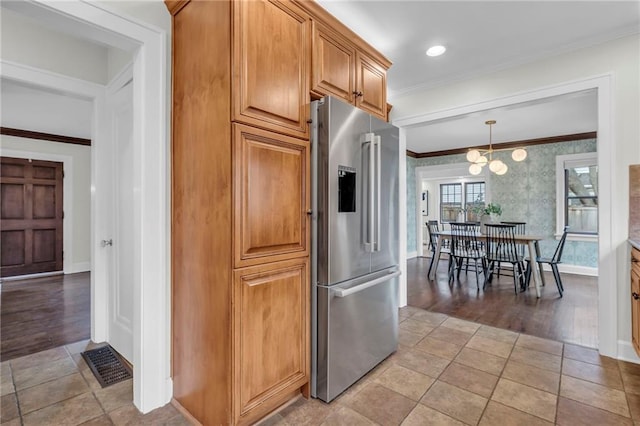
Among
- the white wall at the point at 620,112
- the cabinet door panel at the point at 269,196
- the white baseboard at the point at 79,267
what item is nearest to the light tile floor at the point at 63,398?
the cabinet door panel at the point at 269,196

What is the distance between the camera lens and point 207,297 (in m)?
1.60

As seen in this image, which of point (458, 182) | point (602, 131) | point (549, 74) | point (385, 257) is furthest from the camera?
point (458, 182)

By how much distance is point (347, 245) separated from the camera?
1.95 m

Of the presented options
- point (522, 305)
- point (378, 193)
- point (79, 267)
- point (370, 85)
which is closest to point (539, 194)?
point (522, 305)

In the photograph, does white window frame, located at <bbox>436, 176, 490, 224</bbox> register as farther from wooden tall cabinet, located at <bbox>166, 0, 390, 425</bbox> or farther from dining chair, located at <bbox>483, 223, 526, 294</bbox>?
wooden tall cabinet, located at <bbox>166, 0, 390, 425</bbox>

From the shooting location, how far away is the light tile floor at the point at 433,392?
1728mm

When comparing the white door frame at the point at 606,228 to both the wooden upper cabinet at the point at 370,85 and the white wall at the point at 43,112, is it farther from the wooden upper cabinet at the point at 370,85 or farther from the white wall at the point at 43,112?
the white wall at the point at 43,112

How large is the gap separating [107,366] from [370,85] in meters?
2.97

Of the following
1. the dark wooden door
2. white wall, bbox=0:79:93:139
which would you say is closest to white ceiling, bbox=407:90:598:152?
white wall, bbox=0:79:93:139

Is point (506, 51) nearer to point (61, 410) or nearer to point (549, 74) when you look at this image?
point (549, 74)

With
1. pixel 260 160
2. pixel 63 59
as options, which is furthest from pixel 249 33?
pixel 63 59

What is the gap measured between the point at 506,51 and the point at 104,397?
4.16 meters

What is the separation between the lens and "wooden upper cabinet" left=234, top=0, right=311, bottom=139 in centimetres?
150

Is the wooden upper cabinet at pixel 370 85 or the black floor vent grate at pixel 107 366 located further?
the wooden upper cabinet at pixel 370 85
